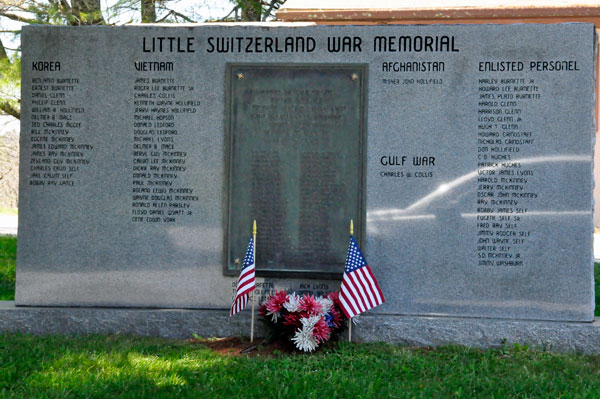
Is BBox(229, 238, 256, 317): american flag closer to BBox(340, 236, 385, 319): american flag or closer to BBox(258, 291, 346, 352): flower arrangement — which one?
BBox(258, 291, 346, 352): flower arrangement

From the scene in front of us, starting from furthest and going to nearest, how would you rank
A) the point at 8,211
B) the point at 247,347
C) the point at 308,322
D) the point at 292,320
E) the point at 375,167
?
1. the point at 8,211
2. the point at 375,167
3. the point at 247,347
4. the point at 292,320
5. the point at 308,322

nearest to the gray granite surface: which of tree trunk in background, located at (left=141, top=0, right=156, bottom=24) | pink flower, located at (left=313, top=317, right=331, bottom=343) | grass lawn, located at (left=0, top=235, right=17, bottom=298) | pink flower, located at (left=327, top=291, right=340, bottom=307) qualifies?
pink flower, located at (left=327, top=291, right=340, bottom=307)

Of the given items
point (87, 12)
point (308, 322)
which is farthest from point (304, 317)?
point (87, 12)

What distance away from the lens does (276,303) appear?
593cm

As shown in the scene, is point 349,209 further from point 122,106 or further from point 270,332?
point 122,106

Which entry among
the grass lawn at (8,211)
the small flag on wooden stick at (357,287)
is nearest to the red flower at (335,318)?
the small flag on wooden stick at (357,287)

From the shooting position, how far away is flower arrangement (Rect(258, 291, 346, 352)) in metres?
5.71

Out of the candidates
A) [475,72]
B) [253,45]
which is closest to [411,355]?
[475,72]

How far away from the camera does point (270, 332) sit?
238 inches

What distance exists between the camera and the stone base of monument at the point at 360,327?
238 inches

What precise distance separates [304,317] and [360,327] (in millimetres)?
711

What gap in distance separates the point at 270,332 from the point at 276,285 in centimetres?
52

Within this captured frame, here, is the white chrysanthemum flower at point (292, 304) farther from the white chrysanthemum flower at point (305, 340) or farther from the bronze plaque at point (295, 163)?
the bronze plaque at point (295, 163)

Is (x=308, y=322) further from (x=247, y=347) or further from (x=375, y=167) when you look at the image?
(x=375, y=167)
